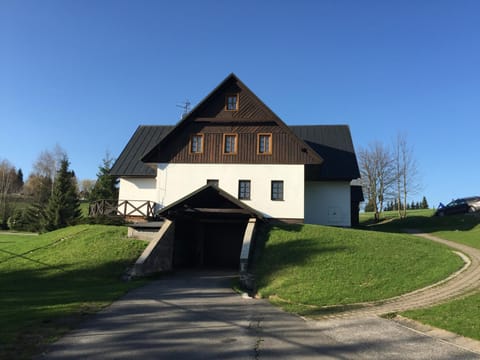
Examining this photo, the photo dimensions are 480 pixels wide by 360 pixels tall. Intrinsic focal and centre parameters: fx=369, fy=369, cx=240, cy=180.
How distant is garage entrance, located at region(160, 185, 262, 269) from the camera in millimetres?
20016

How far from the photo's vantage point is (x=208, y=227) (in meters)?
26.0

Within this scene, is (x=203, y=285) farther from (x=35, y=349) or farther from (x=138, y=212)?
(x=138, y=212)

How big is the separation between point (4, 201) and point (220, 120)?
154 ft

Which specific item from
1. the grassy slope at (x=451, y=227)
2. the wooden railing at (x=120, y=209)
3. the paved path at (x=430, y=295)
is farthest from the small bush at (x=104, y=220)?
the grassy slope at (x=451, y=227)

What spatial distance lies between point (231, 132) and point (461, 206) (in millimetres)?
27458

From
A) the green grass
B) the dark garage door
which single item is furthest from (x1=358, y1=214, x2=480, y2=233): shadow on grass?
the green grass

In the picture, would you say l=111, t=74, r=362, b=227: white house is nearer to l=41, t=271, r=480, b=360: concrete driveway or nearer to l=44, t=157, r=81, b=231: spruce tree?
l=41, t=271, r=480, b=360: concrete driveway

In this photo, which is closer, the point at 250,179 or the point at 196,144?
the point at 250,179

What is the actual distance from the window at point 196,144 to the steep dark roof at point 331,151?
24.0 feet

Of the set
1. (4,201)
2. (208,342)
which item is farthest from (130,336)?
(4,201)

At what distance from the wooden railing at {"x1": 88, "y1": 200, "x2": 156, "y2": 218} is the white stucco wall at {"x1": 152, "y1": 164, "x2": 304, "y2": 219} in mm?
2136

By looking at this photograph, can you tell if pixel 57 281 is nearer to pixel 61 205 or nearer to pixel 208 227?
pixel 208 227

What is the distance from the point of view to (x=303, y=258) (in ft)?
53.8

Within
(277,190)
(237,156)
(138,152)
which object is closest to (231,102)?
(237,156)
